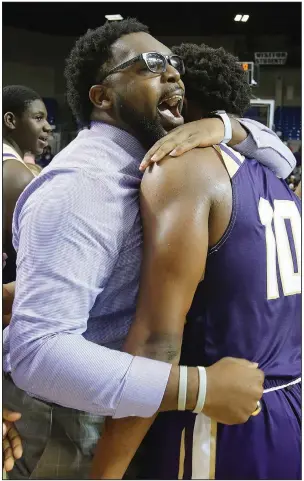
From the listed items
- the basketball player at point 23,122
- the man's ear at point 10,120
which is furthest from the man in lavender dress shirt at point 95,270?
the man's ear at point 10,120

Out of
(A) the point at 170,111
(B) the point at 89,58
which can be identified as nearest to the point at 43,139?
(B) the point at 89,58

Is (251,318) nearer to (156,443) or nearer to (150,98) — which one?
(156,443)

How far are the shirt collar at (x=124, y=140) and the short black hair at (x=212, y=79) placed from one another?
244 millimetres

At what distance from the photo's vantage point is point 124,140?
142 centimetres

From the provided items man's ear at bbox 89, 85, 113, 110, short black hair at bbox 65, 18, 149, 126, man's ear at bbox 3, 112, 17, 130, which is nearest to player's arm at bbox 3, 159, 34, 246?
man's ear at bbox 3, 112, 17, 130

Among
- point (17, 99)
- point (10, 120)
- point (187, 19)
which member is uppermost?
point (187, 19)

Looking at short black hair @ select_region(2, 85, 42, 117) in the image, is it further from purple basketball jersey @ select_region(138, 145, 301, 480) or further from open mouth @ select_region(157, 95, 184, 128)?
purple basketball jersey @ select_region(138, 145, 301, 480)

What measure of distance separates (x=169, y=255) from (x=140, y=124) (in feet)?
1.24

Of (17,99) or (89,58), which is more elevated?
(89,58)

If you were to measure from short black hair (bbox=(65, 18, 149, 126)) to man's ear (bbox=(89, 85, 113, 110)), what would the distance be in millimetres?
38

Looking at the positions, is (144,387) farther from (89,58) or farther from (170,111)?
(89,58)

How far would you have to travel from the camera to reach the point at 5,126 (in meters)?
3.02

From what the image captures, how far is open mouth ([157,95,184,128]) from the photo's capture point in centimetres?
142

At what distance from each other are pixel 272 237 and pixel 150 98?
44 cm
